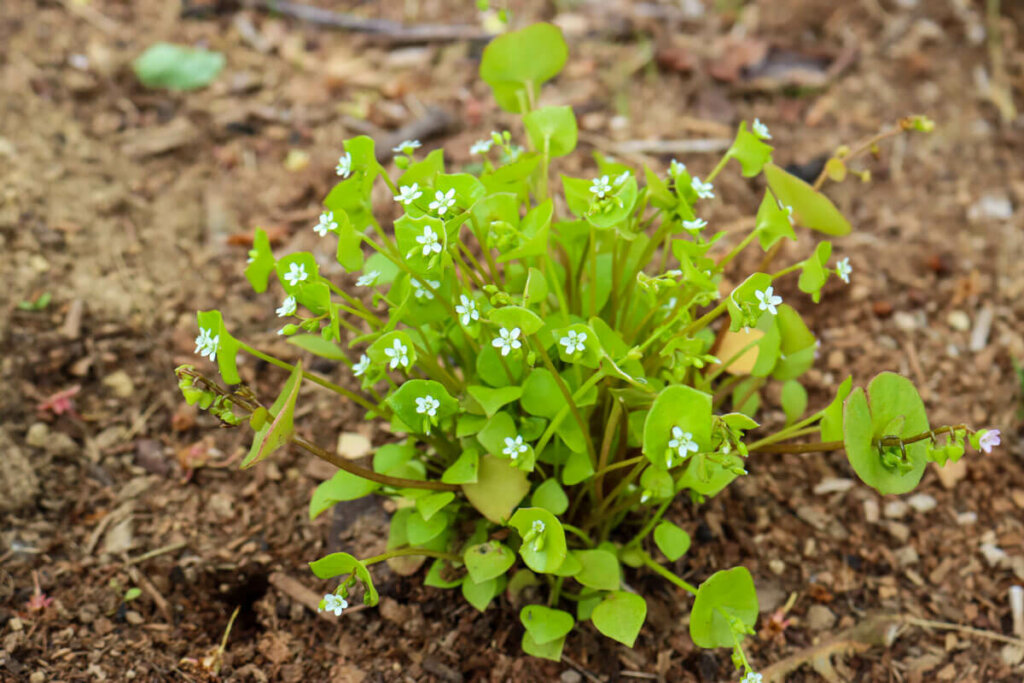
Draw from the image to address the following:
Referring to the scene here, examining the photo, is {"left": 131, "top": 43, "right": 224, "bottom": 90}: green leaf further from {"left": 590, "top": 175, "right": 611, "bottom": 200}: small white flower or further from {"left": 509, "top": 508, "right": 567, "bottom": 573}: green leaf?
{"left": 509, "top": 508, "right": 567, "bottom": 573}: green leaf

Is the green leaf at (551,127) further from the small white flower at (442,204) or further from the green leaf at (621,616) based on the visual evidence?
the green leaf at (621,616)

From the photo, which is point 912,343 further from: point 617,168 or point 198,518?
point 198,518

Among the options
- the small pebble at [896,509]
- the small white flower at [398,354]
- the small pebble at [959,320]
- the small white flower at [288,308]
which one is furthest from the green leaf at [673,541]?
the small pebble at [959,320]

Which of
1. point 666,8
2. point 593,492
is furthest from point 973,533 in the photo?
point 666,8

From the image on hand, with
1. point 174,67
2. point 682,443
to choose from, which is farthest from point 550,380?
point 174,67

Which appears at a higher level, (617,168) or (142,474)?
(617,168)

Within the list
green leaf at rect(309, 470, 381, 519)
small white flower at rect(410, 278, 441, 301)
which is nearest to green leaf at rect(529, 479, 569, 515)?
green leaf at rect(309, 470, 381, 519)

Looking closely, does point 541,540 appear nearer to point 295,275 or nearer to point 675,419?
point 675,419
